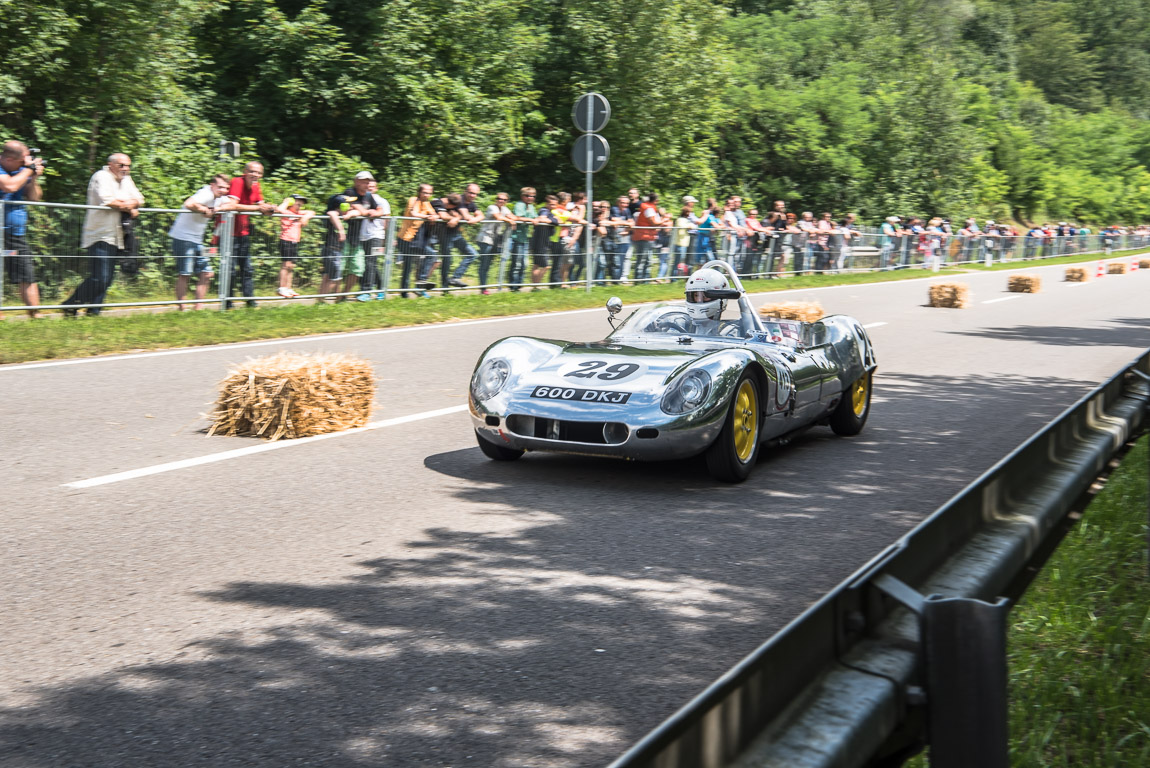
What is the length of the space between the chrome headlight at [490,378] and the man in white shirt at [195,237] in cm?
799

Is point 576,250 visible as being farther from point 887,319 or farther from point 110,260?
point 110,260

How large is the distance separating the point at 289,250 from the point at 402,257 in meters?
2.26

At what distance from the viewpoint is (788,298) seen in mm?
22828

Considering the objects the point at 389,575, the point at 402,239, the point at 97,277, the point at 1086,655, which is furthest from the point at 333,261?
the point at 1086,655

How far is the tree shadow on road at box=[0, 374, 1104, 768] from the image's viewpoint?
11.2 ft

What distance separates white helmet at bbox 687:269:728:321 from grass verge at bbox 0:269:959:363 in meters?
5.92

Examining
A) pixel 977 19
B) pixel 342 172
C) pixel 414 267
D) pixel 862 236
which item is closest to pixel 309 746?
pixel 414 267

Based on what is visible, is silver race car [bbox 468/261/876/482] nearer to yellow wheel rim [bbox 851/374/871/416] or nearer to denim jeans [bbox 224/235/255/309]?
yellow wheel rim [bbox 851/374/871/416]

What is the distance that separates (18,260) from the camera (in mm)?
12469

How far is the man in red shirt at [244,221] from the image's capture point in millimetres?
14703

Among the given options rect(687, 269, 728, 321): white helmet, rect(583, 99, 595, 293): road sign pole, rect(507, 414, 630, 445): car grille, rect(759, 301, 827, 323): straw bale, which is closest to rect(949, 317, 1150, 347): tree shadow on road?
rect(759, 301, 827, 323): straw bale

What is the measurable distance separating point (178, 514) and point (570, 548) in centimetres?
191

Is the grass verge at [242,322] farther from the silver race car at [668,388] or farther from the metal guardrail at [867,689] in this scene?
→ the metal guardrail at [867,689]

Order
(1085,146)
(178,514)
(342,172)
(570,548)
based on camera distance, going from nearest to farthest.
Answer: (570,548), (178,514), (342,172), (1085,146)
